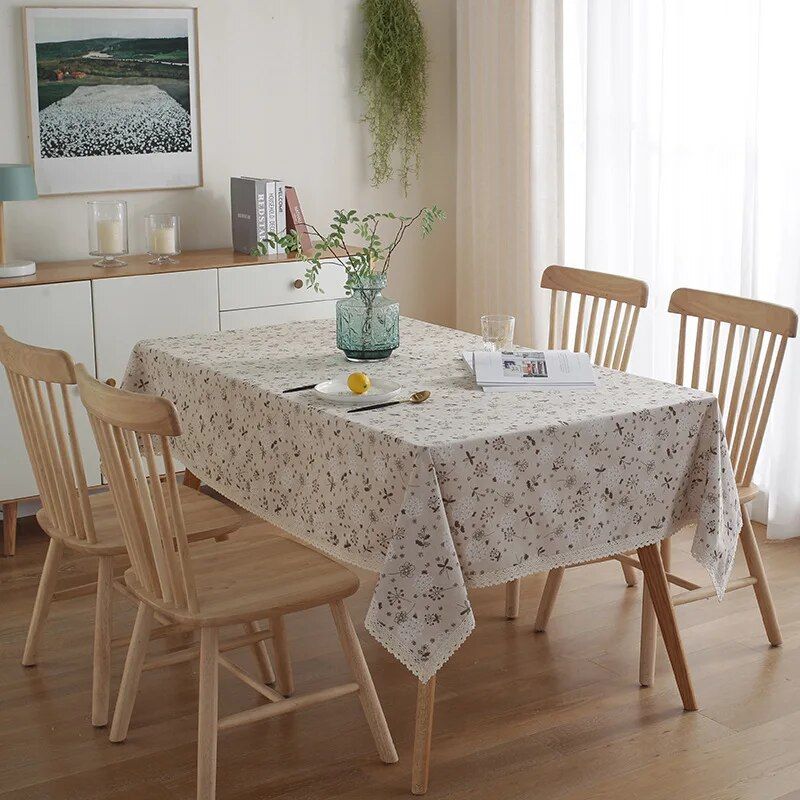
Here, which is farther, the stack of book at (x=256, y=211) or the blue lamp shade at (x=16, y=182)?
the stack of book at (x=256, y=211)

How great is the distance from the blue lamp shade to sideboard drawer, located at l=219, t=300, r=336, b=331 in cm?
74

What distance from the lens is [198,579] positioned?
2.58 metres

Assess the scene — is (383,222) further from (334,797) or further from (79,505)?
(334,797)

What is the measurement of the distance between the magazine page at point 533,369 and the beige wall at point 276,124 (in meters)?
1.95

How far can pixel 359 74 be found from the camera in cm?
491

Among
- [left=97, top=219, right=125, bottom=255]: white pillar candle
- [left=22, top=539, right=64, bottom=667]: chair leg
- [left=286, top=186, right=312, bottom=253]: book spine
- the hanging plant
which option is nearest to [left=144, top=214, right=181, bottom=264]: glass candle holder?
[left=97, top=219, right=125, bottom=255]: white pillar candle

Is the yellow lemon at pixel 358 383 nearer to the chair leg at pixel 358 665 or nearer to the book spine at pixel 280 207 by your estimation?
the chair leg at pixel 358 665

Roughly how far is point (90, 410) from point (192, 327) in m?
1.86

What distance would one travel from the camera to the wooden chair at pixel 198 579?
2.31 metres

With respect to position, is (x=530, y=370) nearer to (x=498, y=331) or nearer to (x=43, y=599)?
(x=498, y=331)

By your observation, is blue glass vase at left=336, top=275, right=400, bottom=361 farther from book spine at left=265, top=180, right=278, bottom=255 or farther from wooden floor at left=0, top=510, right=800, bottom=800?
book spine at left=265, top=180, right=278, bottom=255

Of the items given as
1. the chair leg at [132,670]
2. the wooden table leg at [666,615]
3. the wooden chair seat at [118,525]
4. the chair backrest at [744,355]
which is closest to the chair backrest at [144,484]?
the chair leg at [132,670]

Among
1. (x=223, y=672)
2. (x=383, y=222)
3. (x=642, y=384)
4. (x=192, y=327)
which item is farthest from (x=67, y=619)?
(x=383, y=222)

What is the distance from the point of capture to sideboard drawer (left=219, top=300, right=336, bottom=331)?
432 centimetres
